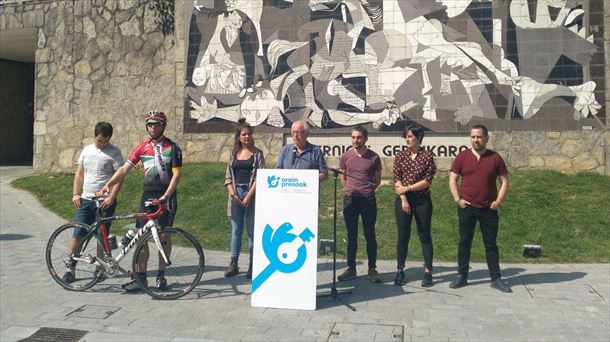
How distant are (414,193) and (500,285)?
4.59 ft

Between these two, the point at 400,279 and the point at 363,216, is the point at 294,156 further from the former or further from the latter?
the point at 400,279

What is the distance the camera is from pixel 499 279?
603 cm

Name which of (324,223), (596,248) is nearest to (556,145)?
(596,248)

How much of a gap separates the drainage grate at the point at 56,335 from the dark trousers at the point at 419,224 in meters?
3.53

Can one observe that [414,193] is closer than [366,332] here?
No

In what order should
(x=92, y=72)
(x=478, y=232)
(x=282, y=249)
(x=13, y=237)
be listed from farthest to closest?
(x=92, y=72)
(x=13, y=237)
(x=478, y=232)
(x=282, y=249)

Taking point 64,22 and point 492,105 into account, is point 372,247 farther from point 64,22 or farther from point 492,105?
point 64,22

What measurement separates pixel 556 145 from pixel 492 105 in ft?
5.41

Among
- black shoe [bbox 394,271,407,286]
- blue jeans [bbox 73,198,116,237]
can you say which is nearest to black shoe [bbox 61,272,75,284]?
blue jeans [bbox 73,198,116,237]

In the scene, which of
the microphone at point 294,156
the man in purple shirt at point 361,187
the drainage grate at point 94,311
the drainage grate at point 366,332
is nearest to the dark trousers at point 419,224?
the man in purple shirt at point 361,187

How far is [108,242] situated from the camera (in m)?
5.95

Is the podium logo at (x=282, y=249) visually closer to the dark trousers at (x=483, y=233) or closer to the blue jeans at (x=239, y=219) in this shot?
the blue jeans at (x=239, y=219)

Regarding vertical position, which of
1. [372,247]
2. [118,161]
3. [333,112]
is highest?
[333,112]

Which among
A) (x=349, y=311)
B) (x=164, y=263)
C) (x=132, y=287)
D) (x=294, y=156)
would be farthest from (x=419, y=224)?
(x=132, y=287)
